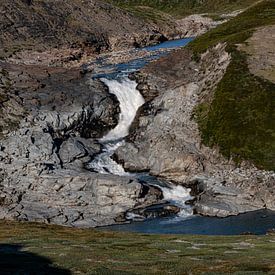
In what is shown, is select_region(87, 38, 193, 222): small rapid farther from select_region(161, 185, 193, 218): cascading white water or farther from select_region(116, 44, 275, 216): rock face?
select_region(116, 44, 275, 216): rock face

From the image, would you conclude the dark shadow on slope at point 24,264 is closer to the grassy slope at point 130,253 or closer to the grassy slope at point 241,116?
the grassy slope at point 130,253

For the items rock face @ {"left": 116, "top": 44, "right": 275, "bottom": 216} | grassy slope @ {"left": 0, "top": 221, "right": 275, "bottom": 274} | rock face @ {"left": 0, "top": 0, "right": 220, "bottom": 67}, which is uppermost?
rock face @ {"left": 0, "top": 0, "right": 220, "bottom": 67}

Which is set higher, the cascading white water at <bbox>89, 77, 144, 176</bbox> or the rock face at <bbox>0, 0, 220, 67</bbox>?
the rock face at <bbox>0, 0, 220, 67</bbox>

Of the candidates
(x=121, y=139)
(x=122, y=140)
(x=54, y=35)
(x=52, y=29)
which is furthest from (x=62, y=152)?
(x=52, y=29)

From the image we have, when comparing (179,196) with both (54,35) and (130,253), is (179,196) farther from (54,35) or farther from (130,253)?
(54,35)

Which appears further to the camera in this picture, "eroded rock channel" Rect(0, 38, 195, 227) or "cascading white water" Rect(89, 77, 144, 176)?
"cascading white water" Rect(89, 77, 144, 176)

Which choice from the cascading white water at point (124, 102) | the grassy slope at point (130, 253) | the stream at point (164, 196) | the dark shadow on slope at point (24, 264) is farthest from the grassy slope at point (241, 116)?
the dark shadow on slope at point (24, 264)

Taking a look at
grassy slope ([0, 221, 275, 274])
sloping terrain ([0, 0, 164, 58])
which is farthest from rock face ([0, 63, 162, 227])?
sloping terrain ([0, 0, 164, 58])
